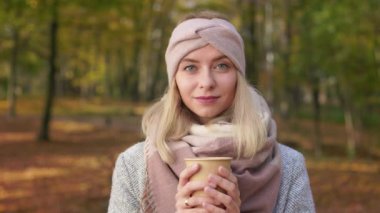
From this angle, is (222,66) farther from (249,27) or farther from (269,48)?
(269,48)

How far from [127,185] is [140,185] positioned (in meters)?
0.05

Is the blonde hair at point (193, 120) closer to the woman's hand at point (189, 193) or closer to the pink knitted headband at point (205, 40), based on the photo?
the pink knitted headband at point (205, 40)

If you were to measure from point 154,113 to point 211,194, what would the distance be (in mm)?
546

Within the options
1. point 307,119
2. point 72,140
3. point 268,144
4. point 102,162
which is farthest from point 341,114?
point 268,144

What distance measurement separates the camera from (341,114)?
3888cm

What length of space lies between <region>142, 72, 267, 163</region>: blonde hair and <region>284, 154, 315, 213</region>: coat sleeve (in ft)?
0.69

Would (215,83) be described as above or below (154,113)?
above

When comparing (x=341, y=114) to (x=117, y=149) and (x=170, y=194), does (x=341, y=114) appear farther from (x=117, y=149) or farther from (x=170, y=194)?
(x=170, y=194)

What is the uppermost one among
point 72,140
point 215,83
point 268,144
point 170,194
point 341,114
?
point 215,83

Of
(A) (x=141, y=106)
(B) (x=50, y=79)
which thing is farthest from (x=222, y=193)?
(A) (x=141, y=106)

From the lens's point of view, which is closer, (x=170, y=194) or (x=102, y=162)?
(x=170, y=194)

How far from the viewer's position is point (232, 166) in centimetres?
194

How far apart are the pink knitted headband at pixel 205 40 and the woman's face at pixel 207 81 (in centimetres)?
2

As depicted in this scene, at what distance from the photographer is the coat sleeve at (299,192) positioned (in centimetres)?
203
